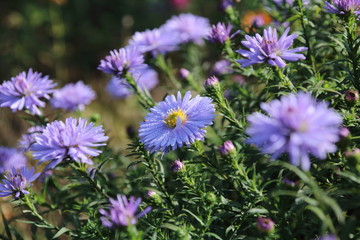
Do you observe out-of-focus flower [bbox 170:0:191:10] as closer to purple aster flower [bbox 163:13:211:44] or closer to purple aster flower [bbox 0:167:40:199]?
purple aster flower [bbox 163:13:211:44]

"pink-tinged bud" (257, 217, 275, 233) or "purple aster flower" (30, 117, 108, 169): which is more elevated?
"purple aster flower" (30, 117, 108, 169)

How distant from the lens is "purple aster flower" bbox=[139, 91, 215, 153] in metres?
1.56

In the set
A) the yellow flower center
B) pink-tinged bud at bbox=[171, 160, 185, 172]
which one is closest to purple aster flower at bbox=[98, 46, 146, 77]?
the yellow flower center

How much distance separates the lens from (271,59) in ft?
5.04

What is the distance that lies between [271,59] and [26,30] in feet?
12.6

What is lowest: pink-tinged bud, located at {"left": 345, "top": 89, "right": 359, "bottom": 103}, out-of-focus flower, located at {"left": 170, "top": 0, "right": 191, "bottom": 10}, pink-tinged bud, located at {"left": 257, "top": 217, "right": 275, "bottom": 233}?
pink-tinged bud, located at {"left": 257, "top": 217, "right": 275, "bottom": 233}

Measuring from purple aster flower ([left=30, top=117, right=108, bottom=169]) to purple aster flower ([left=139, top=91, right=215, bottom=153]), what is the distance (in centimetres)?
20

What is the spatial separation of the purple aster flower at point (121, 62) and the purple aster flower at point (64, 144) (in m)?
0.46

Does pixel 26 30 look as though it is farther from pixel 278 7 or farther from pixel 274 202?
pixel 274 202

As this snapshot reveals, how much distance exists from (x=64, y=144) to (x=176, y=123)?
0.43 metres

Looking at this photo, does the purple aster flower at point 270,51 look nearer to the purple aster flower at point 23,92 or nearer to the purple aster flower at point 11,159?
the purple aster flower at point 23,92

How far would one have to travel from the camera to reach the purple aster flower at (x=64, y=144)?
1500 mm

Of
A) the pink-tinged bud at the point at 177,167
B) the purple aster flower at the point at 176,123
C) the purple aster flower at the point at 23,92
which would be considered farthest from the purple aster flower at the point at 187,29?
the pink-tinged bud at the point at 177,167

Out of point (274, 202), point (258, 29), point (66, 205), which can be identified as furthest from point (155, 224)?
point (258, 29)
